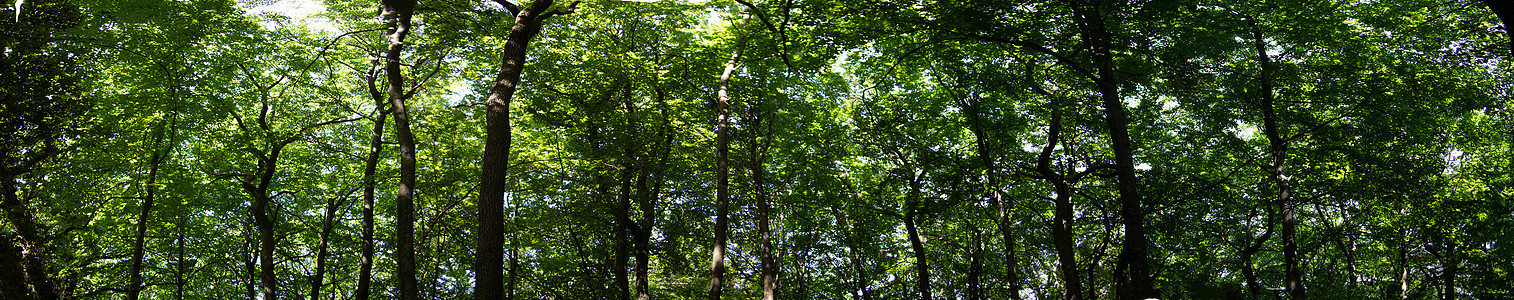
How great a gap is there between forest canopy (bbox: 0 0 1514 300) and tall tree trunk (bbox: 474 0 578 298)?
57 millimetres

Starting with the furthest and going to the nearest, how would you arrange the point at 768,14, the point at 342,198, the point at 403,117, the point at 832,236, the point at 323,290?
the point at 323,290 → the point at 832,236 → the point at 342,198 → the point at 403,117 → the point at 768,14

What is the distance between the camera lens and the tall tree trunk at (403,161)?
1217 centimetres

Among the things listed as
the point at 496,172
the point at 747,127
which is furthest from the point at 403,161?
the point at 747,127

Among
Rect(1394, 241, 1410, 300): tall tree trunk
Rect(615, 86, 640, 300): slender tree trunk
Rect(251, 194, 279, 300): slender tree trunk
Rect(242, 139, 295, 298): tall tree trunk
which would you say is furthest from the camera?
Rect(1394, 241, 1410, 300): tall tree trunk

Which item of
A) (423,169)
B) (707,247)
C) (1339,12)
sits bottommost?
(707,247)

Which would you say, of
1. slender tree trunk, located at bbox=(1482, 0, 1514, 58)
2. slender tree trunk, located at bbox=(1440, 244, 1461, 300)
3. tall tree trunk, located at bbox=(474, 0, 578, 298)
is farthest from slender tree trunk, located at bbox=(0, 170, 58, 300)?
slender tree trunk, located at bbox=(1440, 244, 1461, 300)

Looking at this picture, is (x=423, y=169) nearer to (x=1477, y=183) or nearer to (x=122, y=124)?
(x=122, y=124)

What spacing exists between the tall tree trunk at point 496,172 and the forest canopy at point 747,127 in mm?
57

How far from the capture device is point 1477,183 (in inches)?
733

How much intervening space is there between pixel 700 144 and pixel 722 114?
199 cm

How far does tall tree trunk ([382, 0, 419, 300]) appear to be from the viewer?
1217 cm

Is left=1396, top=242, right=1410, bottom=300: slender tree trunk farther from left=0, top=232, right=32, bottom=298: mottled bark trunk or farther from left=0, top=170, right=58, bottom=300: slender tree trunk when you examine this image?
left=0, top=170, right=58, bottom=300: slender tree trunk

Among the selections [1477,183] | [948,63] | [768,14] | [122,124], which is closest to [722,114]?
[768,14]

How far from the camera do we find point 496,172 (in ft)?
29.5
